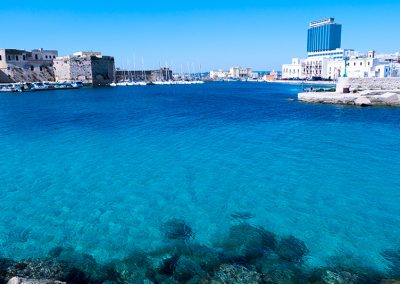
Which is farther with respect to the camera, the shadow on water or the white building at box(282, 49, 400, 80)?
the white building at box(282, 49, 400, 80)

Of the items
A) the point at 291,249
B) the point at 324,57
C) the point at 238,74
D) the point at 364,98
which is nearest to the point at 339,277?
the point at 291,249

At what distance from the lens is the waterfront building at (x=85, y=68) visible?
240 feet

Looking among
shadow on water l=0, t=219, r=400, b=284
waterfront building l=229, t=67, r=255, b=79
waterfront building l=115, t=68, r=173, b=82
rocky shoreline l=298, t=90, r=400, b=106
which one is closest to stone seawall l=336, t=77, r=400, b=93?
rocky shoreline l=298, t=90, r=400, b=106

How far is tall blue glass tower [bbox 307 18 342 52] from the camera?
136750mm

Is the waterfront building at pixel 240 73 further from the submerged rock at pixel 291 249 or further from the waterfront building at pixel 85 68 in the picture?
the submerged rock at pixel 291 249

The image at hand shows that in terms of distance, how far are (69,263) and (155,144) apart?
10.5m

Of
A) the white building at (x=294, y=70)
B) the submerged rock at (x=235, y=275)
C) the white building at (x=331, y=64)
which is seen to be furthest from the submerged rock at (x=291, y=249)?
the white building at (x=294, y=70)

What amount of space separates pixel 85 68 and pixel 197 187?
238 ft

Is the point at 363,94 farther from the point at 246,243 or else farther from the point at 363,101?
the point at 246,243

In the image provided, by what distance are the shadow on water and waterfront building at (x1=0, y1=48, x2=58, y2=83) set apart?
70040 millimetres

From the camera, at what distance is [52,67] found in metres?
74.4

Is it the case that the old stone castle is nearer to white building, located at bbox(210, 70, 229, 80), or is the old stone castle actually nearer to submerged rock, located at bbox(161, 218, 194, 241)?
submerged rock, located at bbox(161, 218, 194, 241)

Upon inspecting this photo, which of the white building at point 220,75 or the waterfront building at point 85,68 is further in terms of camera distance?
the white building at point 220,75

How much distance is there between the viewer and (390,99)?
3200cm
